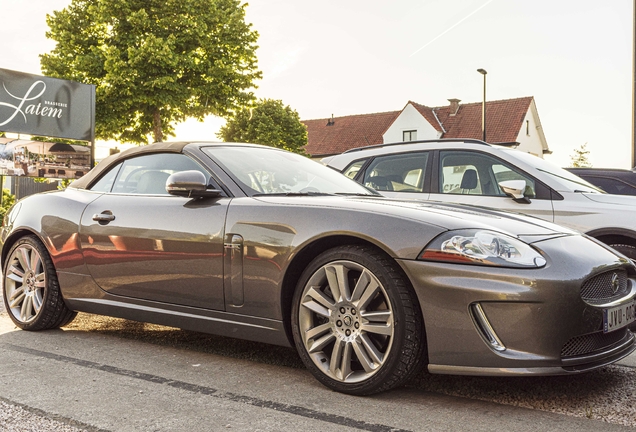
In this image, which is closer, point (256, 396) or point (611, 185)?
point (256, 396)

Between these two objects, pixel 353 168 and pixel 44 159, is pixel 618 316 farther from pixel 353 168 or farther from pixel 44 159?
pixel 44 159

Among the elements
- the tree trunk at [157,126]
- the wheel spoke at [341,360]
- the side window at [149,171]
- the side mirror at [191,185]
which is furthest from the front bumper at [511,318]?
the tree trunk at [157,126]

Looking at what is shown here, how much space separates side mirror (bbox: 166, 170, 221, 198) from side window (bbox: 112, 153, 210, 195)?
10.4 inches

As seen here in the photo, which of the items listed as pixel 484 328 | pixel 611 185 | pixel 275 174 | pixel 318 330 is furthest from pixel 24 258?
pixel 611 185

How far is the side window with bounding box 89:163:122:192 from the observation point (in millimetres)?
4836

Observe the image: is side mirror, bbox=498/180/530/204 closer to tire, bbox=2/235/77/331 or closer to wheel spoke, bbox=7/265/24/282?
tire, bbox=2/235/77/331

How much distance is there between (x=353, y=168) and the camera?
23.2ft

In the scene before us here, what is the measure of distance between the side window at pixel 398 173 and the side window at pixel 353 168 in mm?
124

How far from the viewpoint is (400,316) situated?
10.3ft

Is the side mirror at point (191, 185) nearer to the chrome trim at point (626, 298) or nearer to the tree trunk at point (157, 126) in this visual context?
the chrome trim at point (626, 298)

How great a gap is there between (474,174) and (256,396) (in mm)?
3719

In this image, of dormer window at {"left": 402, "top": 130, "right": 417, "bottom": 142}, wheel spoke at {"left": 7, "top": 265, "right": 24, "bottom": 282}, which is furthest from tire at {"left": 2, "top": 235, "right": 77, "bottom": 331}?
dormer window at {"left": 402, "top": 130, "right": 417, "bottom": 142}

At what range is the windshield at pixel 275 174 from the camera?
4148mm

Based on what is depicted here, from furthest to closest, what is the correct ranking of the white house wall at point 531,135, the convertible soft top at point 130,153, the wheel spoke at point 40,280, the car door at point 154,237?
the white house wall at point 531,135, the wheel spoke at point 40,280, the convertible soft top at point 130,153, the car door at point 154,237
